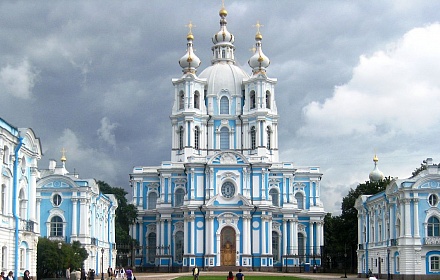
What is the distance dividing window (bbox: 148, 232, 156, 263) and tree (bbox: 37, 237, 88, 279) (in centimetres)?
3242

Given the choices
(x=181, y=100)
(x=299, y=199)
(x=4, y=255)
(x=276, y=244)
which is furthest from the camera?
(x=181, y=100)

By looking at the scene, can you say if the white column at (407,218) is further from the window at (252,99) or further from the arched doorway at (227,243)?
the window at (252,99)

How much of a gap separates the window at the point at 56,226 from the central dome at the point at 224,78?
34873mm

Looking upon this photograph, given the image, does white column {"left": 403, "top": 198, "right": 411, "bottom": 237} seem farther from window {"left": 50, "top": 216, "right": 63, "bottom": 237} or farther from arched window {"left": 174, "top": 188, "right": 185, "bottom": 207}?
arched window {"left": 174, "top": 188, "right": 185, "bottom": 207}

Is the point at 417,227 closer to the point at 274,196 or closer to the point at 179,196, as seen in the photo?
the point at 274,196

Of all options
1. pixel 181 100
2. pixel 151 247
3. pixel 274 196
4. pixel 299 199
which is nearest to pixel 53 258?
pixel 151 247

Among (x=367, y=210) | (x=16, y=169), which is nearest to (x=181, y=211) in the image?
(x=367, y=210)

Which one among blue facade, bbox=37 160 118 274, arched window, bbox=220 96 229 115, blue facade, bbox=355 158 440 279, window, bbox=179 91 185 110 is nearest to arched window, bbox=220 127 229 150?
arched window, bbox=220 96 229 115

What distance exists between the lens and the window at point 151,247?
81.1 m

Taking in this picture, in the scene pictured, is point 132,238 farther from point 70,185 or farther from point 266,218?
point 70,185

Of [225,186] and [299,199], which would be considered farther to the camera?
[299,199]

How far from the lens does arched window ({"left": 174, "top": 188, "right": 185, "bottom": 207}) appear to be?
81188 millimetres

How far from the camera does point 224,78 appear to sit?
8656 centimetres

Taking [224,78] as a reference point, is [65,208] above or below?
below
